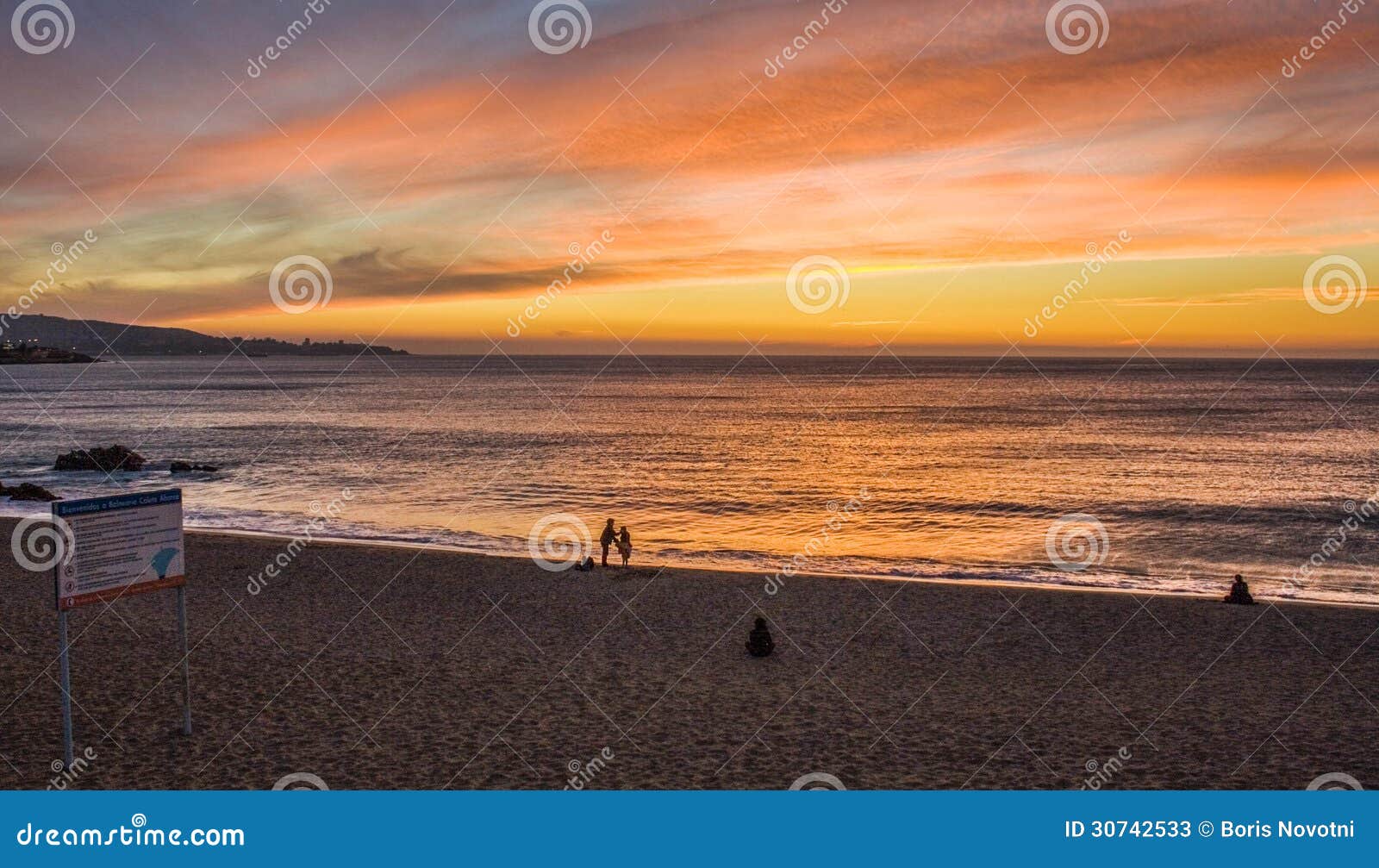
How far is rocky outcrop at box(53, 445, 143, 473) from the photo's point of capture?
1788 inches

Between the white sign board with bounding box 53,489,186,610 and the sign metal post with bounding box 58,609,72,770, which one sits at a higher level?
the white sign board with bounding box 53,489,186,610

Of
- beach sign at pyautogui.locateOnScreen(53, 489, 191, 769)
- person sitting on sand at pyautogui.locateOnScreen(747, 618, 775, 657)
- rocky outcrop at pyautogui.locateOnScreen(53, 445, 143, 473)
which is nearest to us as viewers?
beach sign at pyautogui.locateOnScreen(53, 489, 191, 769)

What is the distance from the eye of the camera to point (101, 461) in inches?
1807

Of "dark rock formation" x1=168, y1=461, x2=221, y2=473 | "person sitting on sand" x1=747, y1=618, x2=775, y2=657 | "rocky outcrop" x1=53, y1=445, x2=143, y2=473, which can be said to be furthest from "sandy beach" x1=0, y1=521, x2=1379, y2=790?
"rocky outcrop" x1=53, y1=445, x2=143, y2=473

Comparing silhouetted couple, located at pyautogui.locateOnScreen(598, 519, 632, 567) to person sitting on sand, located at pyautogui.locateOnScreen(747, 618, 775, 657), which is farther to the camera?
silhouetted couple, located at pyautogui.locateOnScreen(598, 519, 632, 567)

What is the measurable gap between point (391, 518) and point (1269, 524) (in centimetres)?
3049

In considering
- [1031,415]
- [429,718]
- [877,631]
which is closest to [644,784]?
[429,718]

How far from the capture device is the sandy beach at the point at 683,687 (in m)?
9.03

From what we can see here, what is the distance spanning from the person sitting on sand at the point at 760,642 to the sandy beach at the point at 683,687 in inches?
10.4

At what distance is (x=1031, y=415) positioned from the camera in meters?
84.0

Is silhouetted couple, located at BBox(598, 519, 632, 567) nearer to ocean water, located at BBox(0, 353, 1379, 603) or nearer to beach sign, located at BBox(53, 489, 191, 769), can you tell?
ocean water, located at BBox(0, 353, 1379, 603)

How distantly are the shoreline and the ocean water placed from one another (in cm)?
51

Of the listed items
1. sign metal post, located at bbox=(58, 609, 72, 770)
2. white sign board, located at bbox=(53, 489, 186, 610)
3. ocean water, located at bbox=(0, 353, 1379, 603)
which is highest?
ocean water, located at bbox=(0, 353, 1379, 603)

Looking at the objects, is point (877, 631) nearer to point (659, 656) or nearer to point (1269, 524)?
point (659, 656)
